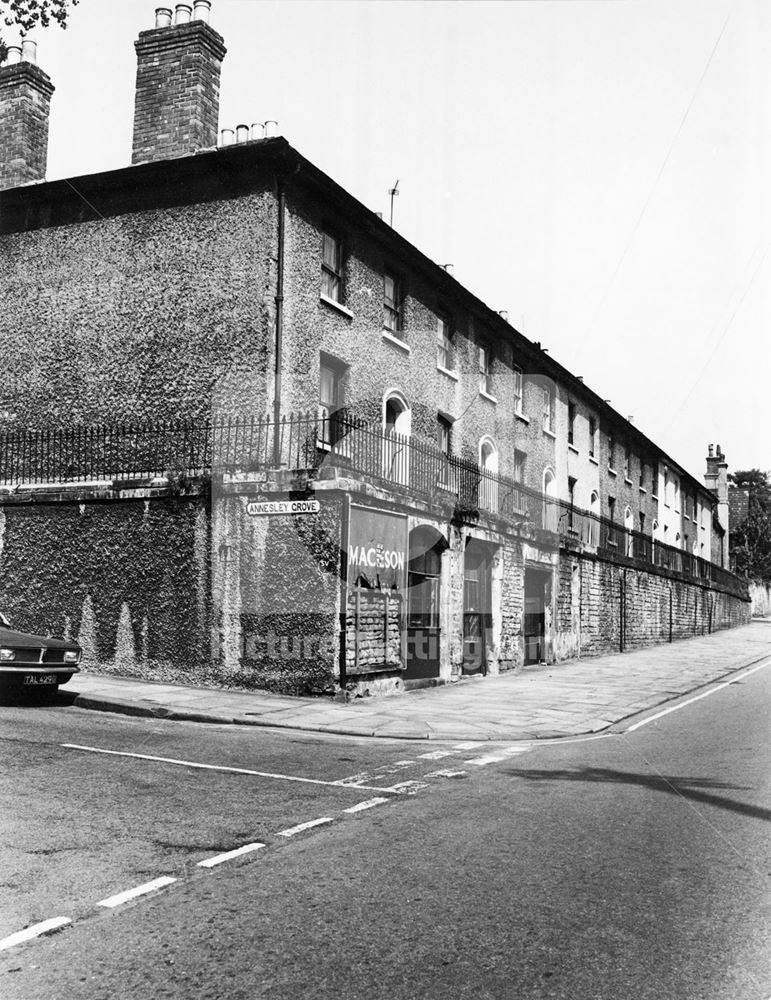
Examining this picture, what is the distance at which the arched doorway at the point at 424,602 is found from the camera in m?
17.8

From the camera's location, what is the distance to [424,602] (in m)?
18.3

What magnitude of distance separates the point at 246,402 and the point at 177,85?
268 inches

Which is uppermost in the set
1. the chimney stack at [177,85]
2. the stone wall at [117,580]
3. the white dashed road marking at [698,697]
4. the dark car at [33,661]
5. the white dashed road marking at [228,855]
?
the chimney stack at [177,85]

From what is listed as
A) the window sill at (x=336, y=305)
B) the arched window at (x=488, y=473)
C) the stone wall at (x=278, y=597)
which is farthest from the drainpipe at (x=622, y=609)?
the stone wall at (x=278, y=597)

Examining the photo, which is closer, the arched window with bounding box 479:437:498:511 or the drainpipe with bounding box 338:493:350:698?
the drainpipe with bounding box 338:493:350:698

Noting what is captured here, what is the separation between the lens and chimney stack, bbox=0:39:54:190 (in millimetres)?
19859

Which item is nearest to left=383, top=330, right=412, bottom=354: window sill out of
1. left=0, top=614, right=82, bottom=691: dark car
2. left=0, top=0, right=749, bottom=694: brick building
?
left=0, top=0, right=749, bottom=694: brick building

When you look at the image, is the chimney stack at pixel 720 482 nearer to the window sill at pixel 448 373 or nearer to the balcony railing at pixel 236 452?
the window sill at pixel 448 373

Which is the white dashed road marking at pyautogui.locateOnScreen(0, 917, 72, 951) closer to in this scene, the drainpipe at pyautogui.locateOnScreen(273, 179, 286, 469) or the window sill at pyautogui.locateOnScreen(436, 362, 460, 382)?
the drainpipe at pyautogui.locateOnScreen(273, 179, 286, 469)

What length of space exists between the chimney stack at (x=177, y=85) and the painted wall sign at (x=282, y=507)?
7.47 m

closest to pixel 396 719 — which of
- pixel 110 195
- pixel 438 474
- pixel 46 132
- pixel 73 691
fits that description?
pixel 73 691

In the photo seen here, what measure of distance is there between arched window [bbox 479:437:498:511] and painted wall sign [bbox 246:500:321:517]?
8.66 metres

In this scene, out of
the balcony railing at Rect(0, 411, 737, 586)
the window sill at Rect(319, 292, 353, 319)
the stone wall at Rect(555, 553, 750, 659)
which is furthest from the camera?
the stone wall at Rect(555, 553, 750, 659)

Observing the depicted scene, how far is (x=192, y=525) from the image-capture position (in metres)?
15.8
